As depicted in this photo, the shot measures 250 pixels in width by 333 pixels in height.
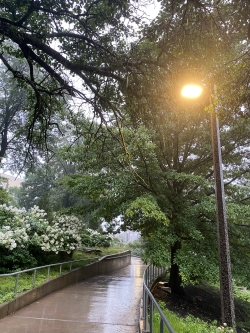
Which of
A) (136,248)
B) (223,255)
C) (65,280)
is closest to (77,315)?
(223,255)

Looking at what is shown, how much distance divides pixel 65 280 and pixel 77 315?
4.31 metres

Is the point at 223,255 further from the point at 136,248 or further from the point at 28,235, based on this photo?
the point at 136,248

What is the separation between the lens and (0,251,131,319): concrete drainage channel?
21.6 ft

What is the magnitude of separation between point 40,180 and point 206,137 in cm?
2056

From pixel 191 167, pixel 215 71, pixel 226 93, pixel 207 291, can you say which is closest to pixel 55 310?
pixel 226 93

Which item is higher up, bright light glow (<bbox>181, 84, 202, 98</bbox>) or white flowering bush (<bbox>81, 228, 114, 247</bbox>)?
bright light glow (<bbox>181, 84, 202, 98</bbox>)

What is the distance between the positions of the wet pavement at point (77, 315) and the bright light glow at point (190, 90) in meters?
5.12

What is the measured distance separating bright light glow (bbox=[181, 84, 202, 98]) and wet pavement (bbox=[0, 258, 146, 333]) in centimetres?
512

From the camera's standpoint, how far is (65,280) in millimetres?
10656

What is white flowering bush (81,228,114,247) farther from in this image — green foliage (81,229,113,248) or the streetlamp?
the streetlamp

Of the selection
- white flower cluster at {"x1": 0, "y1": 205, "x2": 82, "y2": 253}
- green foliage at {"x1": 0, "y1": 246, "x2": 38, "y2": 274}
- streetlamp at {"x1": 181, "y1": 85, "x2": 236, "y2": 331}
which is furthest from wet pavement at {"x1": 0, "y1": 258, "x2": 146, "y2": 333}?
streetlamp at {"x1": 181, "y1": 85, "x2": 236, "y2": 331}

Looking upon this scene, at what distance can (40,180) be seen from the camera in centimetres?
2845

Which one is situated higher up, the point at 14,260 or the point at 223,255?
the point at 223,255

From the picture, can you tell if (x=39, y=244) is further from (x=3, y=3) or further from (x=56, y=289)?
(x=3, y=3)
